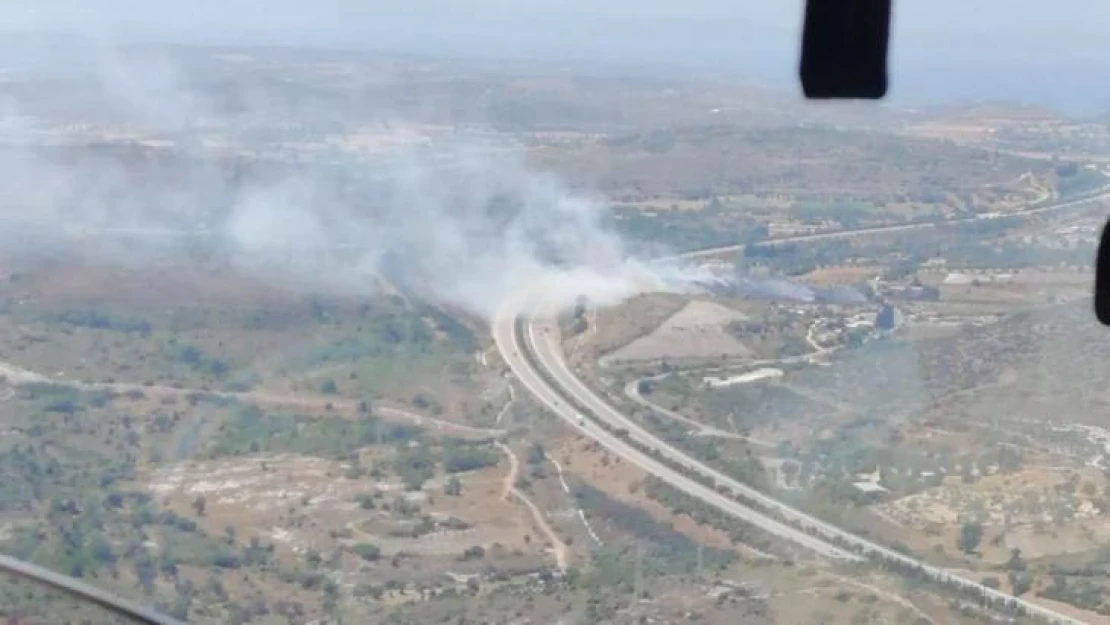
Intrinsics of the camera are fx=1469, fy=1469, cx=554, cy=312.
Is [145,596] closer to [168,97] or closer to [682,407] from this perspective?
[682,407]

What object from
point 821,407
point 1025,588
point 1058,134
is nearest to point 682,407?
point 821,407

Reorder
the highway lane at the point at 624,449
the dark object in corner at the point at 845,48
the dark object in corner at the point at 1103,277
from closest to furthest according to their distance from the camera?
the dark object in corner at the point at 845,48, the dark object in corner at the point at 1103,277, the highway lane at the point at 624,449

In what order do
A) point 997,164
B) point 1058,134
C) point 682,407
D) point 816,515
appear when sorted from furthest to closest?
point 997,164
point 1058,134
point 682,407
point 816,515

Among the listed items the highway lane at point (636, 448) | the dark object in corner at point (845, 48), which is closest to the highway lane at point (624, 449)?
the highway lane at point (636, 448)

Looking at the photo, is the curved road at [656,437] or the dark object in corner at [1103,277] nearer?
the dark object in corner at [1103,277]

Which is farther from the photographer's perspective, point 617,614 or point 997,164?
point 997,164

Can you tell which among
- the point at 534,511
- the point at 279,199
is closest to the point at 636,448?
the point at 534,511

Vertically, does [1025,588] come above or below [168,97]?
below

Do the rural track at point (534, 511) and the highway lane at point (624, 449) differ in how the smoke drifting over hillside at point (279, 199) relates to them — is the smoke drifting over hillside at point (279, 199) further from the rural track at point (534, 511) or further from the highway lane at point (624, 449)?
the rural track at point (534, 511)
